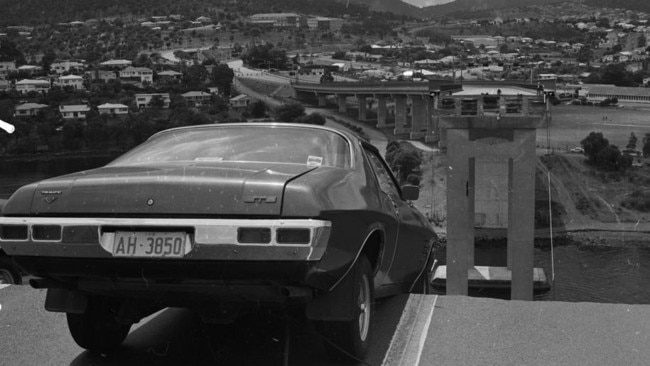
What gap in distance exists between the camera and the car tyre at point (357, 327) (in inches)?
143

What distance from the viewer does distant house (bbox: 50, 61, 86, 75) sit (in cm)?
8894

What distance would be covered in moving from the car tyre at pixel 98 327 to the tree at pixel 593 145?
66013 millimetres

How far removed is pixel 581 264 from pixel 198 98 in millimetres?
23642

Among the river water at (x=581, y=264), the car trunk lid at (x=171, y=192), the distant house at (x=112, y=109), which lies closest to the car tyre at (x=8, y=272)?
the car trunk lid at (x=171, y=192)

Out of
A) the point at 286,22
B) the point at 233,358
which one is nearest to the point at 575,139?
the point at 233,358

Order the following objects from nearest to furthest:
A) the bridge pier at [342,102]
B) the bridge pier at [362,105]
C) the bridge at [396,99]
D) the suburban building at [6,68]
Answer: the bridge at [396,99]
the bridge pier at [342,102]
the bridge pier at [362,105]
the suburban building at [6,68]

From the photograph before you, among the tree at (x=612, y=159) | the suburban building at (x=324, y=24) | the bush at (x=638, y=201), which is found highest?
the suburban building at (x=324, y=24)

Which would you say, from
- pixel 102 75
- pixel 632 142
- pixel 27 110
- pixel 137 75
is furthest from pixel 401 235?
pixel 102 75

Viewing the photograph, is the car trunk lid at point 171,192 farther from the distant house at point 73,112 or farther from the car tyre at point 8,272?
the distant house at point 73,112

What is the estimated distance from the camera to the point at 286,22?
171 meters

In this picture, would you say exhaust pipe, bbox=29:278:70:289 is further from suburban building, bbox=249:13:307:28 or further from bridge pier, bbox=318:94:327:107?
suburban building, bbox=249:13:307:28

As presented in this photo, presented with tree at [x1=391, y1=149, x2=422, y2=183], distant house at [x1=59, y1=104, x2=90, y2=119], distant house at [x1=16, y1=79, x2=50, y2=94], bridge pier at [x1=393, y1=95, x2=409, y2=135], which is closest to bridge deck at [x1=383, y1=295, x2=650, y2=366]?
distant house at [x1=59, y1=104, x2=90, y2=119]

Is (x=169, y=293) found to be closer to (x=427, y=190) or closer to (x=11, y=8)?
(x=427, y=190)

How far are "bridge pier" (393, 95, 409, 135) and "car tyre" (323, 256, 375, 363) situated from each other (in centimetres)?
6784
